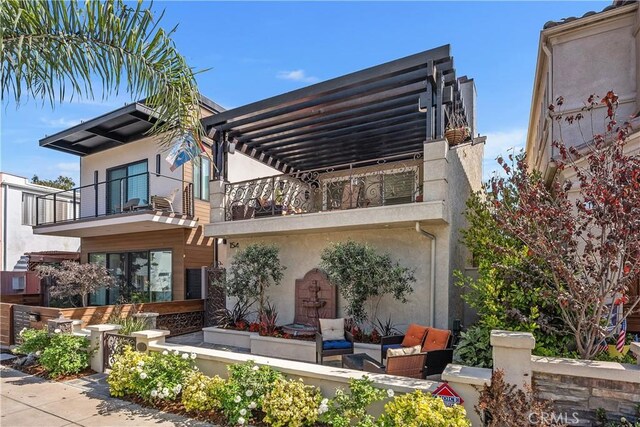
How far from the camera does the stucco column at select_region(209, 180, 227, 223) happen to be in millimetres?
10867

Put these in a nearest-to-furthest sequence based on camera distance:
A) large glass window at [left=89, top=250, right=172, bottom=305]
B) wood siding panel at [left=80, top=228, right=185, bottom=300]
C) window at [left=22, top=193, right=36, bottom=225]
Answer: wood siding panel at [left=80, top=228, right=185, bottom=300], large glass window at [left=89, top=250, right=172, bottom=305], window at [left=22, top=193, right=36, bottom=225]

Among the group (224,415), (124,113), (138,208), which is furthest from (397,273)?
(124,113)

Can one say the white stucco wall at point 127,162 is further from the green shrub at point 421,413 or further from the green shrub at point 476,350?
the green shrub at point 421,413

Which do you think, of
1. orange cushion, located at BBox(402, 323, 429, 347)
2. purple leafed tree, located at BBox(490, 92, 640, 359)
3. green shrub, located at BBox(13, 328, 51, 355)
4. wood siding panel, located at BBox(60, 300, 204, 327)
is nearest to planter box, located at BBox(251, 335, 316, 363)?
orange cushion, located at BBox(402, 323, 429, 347)

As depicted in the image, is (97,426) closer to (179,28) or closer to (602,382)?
(179,28)

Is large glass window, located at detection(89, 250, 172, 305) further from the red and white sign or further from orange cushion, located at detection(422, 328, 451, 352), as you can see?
the red and white sign

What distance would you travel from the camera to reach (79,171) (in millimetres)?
16219

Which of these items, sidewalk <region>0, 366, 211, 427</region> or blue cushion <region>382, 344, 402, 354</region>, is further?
blue cushion <region>382, 344, 402, 354</region>

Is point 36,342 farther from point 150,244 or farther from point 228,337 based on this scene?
point 150,244

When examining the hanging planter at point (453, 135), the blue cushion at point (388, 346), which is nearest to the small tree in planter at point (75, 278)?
the blue cushion at point (388, 346)

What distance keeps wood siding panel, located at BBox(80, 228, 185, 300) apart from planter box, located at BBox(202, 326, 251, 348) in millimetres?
2932

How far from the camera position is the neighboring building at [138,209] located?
500 inches

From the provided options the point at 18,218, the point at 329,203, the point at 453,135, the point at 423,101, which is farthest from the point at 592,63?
the point at 18,218

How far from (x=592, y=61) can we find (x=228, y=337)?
39.5ft
